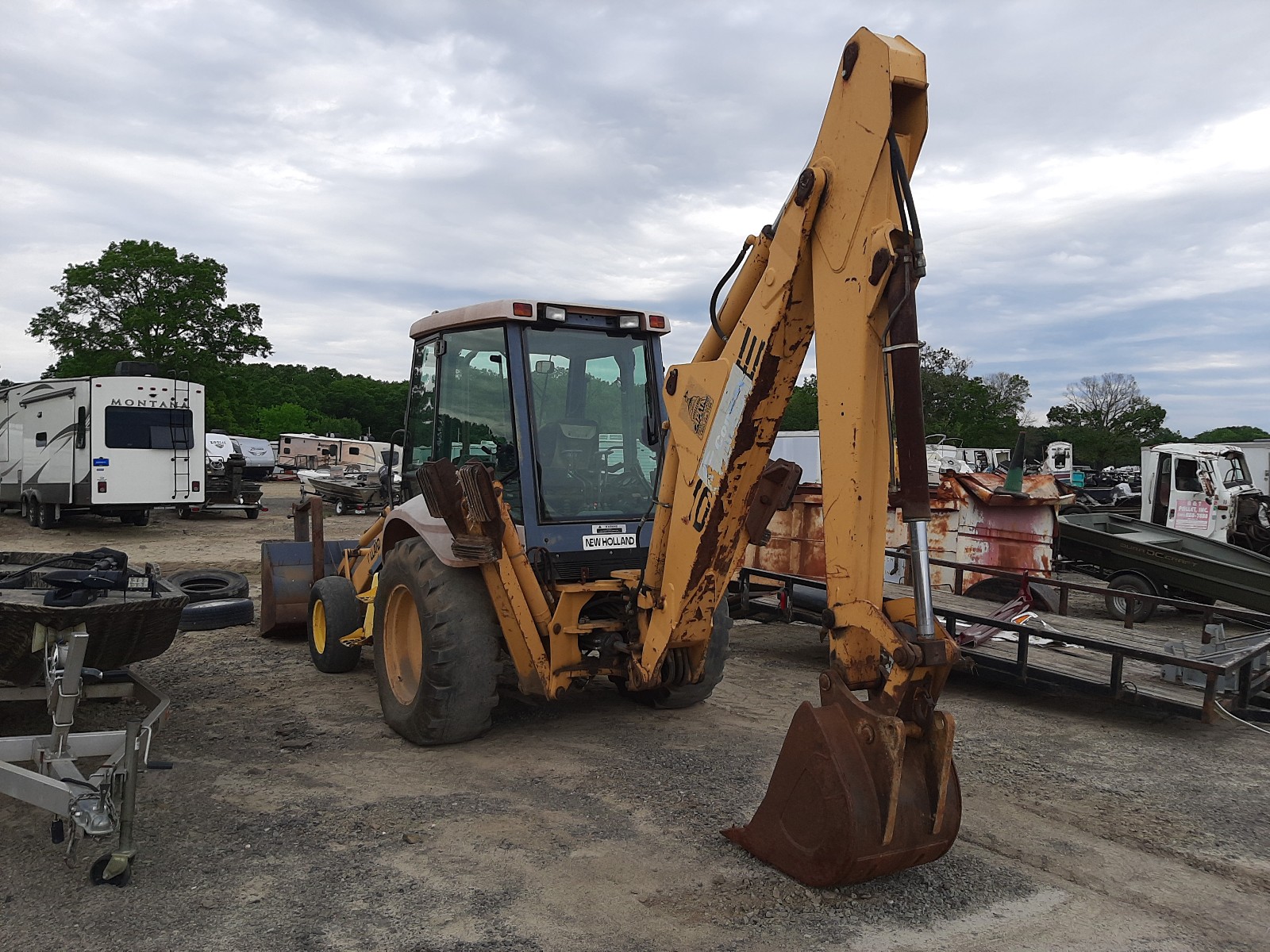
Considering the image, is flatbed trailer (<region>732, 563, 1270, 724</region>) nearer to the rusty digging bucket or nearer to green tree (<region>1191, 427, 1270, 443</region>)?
the rusty digging bucket

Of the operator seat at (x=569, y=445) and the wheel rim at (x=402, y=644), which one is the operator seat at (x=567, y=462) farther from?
the wheel rim at (x=402, y=644)

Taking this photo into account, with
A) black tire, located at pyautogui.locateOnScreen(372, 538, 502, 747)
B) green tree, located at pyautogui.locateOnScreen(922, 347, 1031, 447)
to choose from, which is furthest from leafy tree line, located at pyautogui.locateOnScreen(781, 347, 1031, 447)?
black tire, located at pyautogui.locateOnScreen(372, 538, 502, 747)

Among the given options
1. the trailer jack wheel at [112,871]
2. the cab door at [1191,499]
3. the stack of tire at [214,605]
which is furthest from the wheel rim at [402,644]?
the cab door at [1191,499]

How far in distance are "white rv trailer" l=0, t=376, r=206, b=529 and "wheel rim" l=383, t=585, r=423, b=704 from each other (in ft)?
44.4

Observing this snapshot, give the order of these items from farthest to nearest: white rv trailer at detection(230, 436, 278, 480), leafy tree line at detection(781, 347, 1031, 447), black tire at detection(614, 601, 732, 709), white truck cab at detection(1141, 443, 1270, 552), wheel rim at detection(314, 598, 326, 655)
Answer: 1. leafy tree line at detection(781, 347, 1031, 447)
2. white rv trailer at detection(230, 436, 278, 480)
3. white truck cab at detection(1141, 443, 1270, 552)
4. wheel rim at detection(314, 598, 326, 655)
5. black tire at detection(614, 601, 732, 709)

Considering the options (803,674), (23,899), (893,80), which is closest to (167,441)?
(803,674)

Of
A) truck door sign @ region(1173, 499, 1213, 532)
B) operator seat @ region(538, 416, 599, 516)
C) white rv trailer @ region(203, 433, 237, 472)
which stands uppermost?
white rv trailer @ region(203, 433, 237, 472)

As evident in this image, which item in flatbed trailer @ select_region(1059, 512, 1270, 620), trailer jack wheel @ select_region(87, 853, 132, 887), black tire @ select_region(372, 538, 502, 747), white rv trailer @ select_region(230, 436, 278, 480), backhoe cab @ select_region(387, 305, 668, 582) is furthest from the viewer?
white rv trailer @ select_region(230, 436, 278, 480)

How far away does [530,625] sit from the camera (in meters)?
5.41

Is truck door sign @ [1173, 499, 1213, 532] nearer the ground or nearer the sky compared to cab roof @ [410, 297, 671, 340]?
nearer the ground

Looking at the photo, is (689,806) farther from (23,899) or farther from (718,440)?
(23,899)

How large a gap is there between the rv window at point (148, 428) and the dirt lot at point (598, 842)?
12.1m

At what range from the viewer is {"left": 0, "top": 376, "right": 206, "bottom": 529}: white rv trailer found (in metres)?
17.2

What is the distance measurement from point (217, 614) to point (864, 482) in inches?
273
